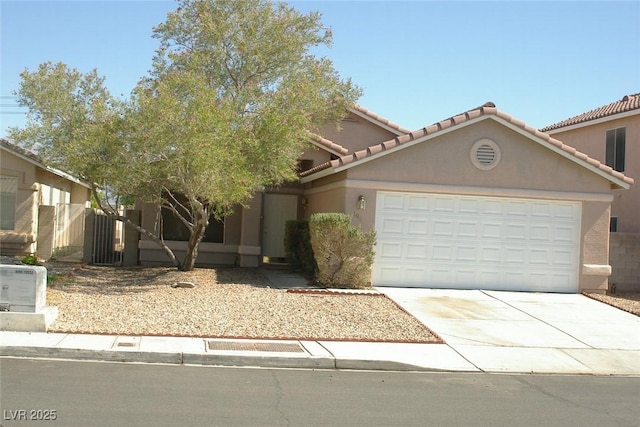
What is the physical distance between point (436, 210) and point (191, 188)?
19.1 ft

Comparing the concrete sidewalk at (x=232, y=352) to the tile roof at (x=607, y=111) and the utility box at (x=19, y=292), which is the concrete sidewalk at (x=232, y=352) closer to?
the utility box at (x=19, y=292)

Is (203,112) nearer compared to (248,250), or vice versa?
(203,112)

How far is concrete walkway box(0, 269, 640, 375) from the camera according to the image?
9664 millimetres

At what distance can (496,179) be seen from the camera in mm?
17031

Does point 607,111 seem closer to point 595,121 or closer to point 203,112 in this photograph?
point 595,121

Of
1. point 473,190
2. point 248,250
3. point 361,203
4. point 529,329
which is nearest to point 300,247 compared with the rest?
point 248,250

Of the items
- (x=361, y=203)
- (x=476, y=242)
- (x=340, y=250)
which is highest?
(x=361, y=203)

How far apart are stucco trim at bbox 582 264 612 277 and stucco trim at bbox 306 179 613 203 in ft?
5.26

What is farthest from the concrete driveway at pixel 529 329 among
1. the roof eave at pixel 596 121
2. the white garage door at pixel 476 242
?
the roof eave at pixel 596 121

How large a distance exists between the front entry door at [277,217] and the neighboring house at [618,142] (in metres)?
9.77

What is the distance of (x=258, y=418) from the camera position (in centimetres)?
695

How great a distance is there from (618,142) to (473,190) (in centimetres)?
822

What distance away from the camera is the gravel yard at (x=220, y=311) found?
11523 mm

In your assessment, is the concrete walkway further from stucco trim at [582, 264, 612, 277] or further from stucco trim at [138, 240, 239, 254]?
stucco trim at [138, 240, 239, 254]
